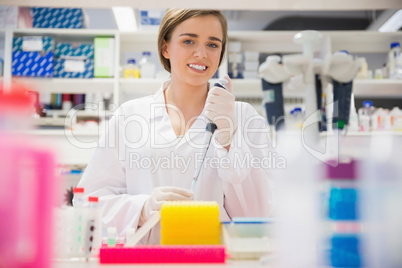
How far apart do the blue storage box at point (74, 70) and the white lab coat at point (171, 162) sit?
1.71m

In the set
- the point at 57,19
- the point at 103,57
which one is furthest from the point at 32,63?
the point at 103,57

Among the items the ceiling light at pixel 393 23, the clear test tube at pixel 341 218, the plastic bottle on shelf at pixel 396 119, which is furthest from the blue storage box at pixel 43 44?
the ceiling light at pixel 393 23

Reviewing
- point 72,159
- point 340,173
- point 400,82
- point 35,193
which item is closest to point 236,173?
point 340,173

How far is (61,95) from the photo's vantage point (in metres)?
3.47

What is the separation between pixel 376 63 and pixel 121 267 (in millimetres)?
3438

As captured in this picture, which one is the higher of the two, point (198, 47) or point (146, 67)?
point (146, 67)

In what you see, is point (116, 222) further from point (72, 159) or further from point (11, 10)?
point (11, 10)

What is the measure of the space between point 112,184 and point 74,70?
199 centimetres

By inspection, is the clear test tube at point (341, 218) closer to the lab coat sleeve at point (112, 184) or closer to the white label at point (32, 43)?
the lab coat sleeve at point (112, 184)

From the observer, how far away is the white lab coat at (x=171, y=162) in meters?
1.30

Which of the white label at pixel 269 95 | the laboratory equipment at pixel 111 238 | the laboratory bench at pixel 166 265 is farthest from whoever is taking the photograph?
the white label at pixel 269 95

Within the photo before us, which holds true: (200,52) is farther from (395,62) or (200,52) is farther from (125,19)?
(395,62)

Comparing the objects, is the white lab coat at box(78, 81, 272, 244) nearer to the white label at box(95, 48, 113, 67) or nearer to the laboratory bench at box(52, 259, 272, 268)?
the laboratory bench at box(52, 259, 272, 268)

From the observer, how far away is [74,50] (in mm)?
3109
